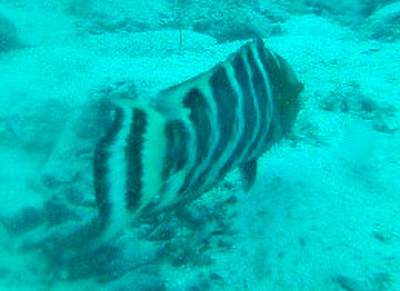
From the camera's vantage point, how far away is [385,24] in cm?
645

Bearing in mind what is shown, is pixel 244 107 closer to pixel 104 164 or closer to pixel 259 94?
pixel 259 94

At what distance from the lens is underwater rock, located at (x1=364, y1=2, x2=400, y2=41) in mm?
6312

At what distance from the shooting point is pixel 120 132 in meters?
1.74

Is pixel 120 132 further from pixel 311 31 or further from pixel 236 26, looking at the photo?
pixel 311 31

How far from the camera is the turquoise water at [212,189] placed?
277cm

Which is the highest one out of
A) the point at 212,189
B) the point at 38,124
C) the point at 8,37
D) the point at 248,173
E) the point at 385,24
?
the point at 248,173

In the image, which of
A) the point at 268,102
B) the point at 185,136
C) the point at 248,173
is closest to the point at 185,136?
the point at 185,136

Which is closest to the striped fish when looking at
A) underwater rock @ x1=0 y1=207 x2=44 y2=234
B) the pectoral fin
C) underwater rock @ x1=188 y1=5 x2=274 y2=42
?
the pectoral fin

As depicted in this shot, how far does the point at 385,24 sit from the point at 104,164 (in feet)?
18.7

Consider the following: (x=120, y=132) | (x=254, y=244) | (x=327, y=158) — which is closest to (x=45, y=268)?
(x=254, y=244)

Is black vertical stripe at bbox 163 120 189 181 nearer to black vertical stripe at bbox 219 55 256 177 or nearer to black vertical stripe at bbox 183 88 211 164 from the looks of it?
black vertical stripe at bbox 183 88 211 164

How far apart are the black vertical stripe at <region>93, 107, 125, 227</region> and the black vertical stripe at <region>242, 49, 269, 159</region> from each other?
872 mm

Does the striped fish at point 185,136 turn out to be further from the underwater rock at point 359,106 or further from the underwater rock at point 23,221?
the underwater rock at point 359,106

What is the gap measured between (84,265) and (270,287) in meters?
1.19
